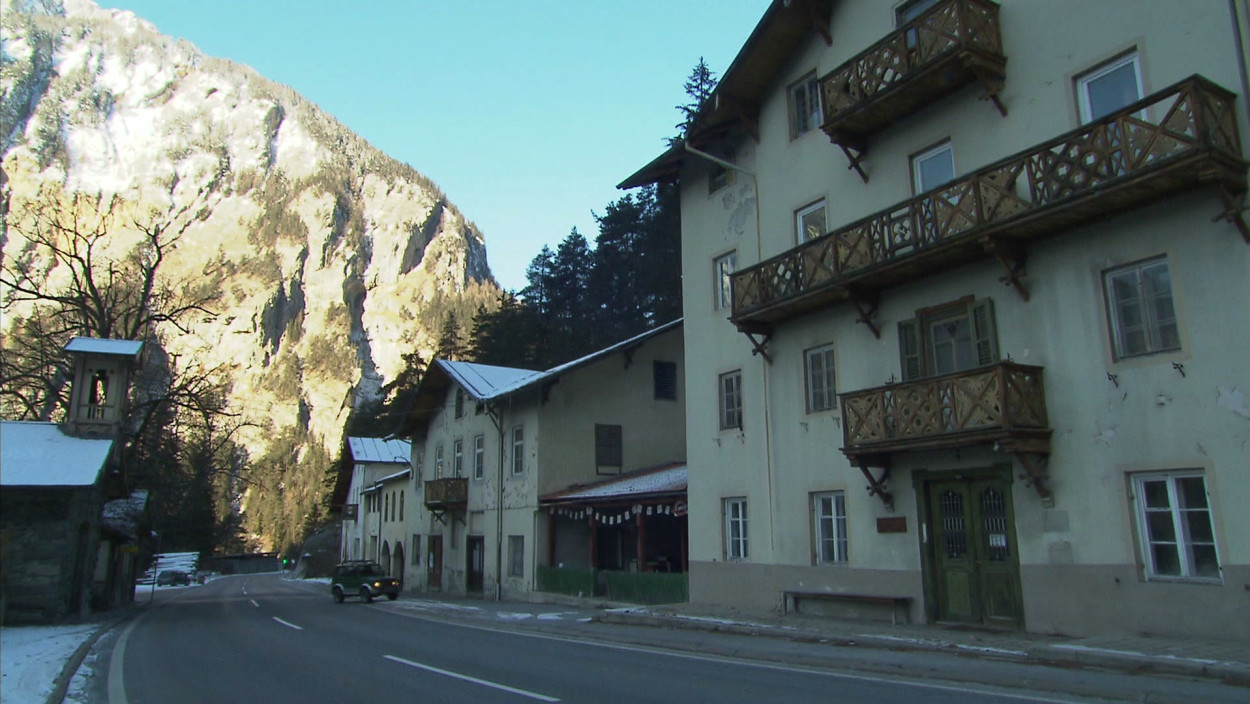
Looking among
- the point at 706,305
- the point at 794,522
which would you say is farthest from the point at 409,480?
the point at 794,522

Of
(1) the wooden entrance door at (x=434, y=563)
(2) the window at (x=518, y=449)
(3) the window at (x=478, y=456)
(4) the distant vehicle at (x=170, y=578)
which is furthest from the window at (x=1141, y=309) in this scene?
(4) the distant vehicle at (x=170, y=578)

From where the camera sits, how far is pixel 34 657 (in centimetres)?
1325

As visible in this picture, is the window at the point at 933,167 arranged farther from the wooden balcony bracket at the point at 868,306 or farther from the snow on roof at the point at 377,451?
the snow on roof at the point at 377,451

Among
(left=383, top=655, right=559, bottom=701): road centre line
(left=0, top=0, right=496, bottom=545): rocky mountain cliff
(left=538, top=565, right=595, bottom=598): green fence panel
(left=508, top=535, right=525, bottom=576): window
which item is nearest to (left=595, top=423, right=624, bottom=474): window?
(left=508, top=535, right=525, bottom=576): window

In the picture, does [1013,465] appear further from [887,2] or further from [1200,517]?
[887,2]

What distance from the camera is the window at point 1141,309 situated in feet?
38.9

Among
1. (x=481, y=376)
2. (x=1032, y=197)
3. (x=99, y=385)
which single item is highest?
(x=481, y=376)

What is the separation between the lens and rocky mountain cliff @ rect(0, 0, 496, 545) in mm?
151500

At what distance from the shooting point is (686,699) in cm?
868

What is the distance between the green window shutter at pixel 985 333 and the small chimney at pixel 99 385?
22951mm

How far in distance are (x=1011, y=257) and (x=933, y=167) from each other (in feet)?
10.1

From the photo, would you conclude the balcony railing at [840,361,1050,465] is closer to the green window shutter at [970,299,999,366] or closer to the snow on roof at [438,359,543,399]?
the green window shutter at [970,299,999,366]

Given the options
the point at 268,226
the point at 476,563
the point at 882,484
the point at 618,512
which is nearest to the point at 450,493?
the point at 476,563

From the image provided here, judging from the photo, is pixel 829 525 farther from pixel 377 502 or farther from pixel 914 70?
pixel 377 502
